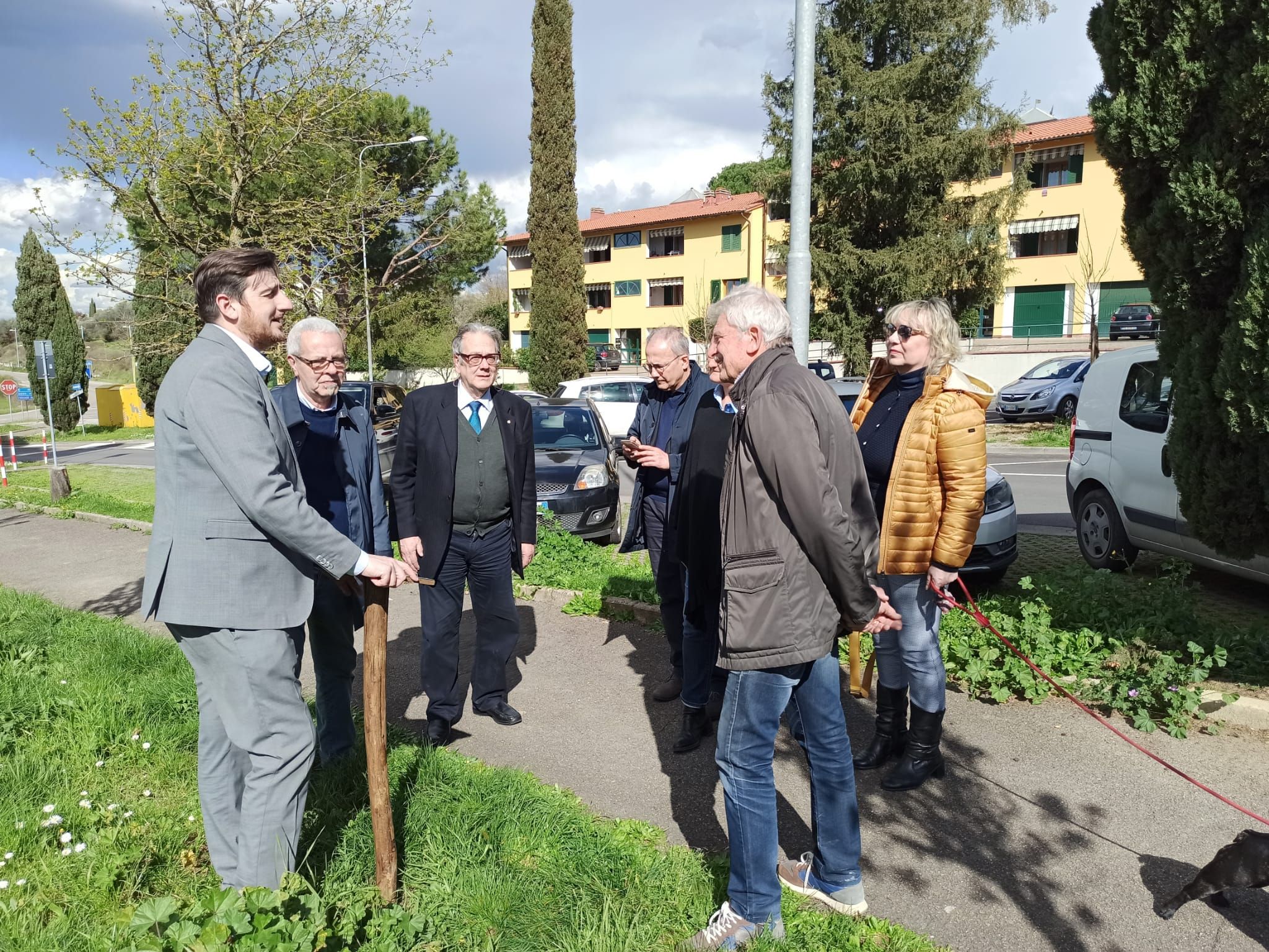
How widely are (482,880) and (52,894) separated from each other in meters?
1.46

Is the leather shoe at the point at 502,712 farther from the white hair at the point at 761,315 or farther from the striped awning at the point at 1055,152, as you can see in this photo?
the striped awning at the point at 1055,152

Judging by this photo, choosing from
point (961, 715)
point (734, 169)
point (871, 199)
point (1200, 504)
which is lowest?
point (961, 715)

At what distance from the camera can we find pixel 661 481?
4.79 meters

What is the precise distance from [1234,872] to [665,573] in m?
2.74

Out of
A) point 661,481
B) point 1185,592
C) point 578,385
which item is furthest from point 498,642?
point 578,385

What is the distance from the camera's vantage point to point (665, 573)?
4.77 metres

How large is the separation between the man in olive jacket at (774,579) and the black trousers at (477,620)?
2086 mm

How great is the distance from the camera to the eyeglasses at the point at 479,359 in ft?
14.5

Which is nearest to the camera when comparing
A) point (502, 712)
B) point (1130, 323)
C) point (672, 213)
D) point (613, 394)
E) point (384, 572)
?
point (384, 572)

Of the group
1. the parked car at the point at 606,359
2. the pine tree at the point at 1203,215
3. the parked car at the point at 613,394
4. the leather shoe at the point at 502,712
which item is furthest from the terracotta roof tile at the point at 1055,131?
the leather shoe at the point at 502,712

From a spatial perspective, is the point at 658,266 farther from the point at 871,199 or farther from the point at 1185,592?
the point at 1185,592

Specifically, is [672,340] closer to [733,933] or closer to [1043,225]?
[733,933]

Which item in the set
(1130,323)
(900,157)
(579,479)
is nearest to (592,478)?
(579,479)

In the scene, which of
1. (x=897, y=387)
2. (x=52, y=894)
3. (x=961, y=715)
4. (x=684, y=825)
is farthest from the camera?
(x=961, y=715)
